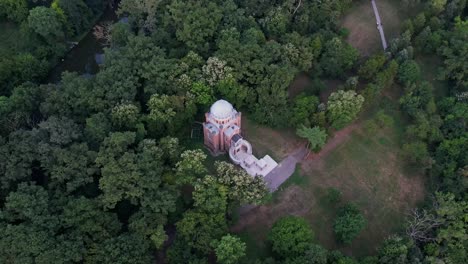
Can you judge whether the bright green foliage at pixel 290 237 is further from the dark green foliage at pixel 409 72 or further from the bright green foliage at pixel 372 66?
the dark green foliage at pixel 409 72

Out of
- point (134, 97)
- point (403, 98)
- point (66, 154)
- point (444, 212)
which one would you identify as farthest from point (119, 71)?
point (444, 212)

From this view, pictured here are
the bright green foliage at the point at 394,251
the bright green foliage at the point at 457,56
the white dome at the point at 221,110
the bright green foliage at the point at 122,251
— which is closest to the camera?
the bright green foliage at the point at 122,251

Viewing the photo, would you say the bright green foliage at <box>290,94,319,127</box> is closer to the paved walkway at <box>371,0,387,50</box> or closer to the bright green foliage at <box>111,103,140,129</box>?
the paved walkway at <box>371,0,387,50</box>

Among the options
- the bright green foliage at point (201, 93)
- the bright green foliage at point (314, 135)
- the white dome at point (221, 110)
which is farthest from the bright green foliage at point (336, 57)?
the white dome at point (221, 110)

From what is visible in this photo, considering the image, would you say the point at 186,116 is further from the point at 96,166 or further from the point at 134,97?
the point at 96,166

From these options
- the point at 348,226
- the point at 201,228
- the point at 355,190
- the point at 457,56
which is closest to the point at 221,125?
the point at 201,228

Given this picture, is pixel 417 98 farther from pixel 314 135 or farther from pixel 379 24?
pixel 379 24
